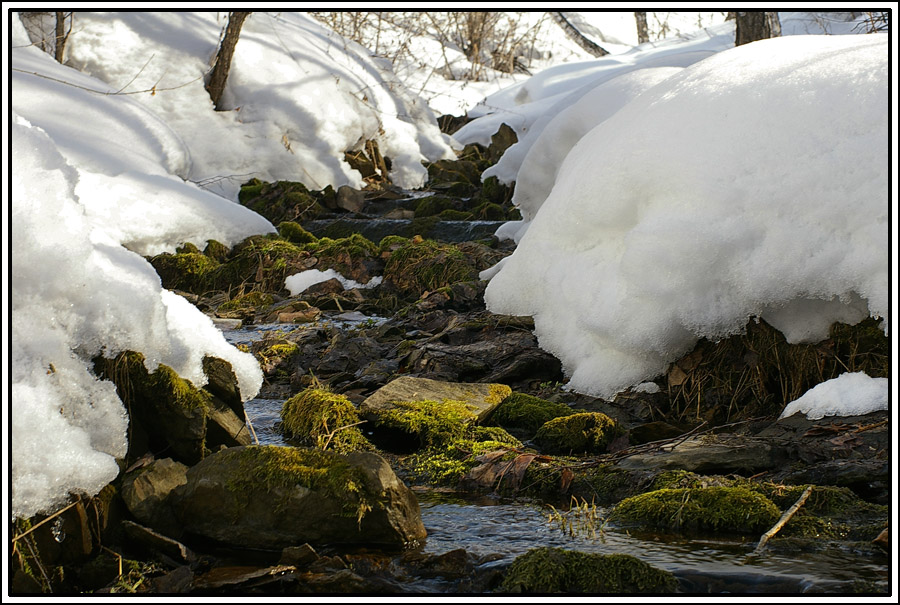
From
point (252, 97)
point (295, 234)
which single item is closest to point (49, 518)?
point (295, 234)

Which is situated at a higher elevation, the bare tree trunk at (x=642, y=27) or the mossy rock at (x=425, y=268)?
the bare tree trunk at (x=642, y=27)

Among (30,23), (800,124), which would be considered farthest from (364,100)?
(800,124)

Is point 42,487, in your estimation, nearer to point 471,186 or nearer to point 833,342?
point 833,342

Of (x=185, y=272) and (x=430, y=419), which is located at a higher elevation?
(x=430, y=419)

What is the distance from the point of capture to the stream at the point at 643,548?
2529 millimetres

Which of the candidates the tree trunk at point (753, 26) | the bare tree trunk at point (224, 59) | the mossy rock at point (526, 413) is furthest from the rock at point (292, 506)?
the bare tree trunk at point (224, 59)

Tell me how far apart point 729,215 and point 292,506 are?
2575 mm

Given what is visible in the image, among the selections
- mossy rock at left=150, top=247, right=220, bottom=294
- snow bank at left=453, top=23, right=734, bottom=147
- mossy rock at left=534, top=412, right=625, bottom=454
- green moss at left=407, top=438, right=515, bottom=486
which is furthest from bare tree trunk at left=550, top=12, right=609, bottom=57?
green moss at left=407, top=438, right=515, bottom=486

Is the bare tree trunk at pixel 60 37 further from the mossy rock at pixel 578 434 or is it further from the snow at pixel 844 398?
the snow at pixel 844 398

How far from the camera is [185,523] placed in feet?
9.43

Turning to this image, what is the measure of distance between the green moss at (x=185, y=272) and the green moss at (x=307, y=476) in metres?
7.11

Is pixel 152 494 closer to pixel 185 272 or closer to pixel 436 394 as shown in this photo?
pixel 436 394

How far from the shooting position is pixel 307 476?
2879 millimetres

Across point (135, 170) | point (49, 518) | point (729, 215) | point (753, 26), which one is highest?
point (753, 26)
